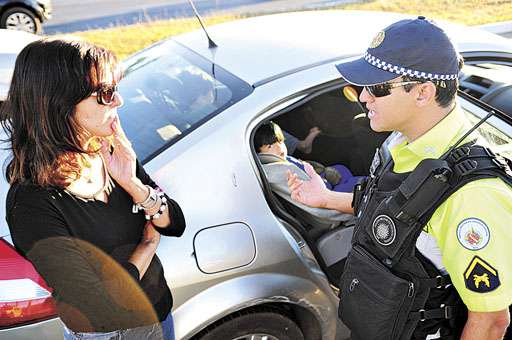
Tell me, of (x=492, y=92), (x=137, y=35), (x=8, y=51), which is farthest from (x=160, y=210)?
(x=137, y=35)

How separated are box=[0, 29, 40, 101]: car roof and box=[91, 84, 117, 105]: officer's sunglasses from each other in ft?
8.07

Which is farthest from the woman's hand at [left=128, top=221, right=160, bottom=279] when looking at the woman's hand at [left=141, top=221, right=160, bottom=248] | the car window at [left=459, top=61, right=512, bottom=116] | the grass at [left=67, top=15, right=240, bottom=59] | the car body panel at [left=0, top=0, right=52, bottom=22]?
the car body panel at [left=0, top=0, right=52, bottom=22]

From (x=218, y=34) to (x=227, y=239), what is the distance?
1276mm

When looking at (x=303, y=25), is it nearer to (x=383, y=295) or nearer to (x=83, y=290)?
(x=383, y=295)

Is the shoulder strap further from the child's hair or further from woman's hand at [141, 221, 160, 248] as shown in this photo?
the child's hair

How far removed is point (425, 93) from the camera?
5.59 ft

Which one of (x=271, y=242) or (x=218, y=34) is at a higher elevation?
(x=218, y=34)

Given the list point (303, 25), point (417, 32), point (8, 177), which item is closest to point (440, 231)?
point (417, 32)

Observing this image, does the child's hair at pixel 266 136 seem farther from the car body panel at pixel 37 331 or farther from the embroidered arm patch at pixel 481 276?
the embroidered arm patch at pixel 481 276

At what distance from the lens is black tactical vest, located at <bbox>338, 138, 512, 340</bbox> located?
5.23 ft

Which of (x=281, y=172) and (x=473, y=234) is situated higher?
(x=473, y=234)

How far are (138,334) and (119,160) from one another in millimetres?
596

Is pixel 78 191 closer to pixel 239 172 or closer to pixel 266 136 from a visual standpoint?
pixel 239 172

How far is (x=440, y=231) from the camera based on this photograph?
1.62 meters
